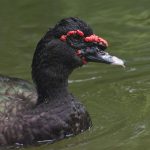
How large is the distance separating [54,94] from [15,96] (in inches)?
19.8

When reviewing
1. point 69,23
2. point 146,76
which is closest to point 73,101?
point 69,23

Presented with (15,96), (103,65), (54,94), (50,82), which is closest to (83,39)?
(50,82)

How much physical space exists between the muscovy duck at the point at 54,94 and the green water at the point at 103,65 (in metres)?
0.19

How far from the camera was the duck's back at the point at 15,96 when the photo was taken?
33.3 feet

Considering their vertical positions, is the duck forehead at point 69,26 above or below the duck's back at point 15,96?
above

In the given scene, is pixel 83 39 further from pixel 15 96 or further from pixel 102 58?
pixel 15 96

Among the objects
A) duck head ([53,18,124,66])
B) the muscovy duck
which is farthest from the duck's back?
duck head ([53,18,124,66])

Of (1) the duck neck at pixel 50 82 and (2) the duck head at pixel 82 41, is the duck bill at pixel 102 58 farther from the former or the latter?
(1) the duck neck at pixel 50 82

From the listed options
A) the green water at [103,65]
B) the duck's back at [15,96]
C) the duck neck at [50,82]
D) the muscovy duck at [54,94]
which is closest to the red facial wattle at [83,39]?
the muscovy duck at [54,94]

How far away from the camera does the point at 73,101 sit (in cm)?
1044

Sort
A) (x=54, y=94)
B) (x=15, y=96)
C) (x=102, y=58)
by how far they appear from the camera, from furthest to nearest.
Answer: (x=15, y=96) < (x=54, y=94) < (x=102, y=58)

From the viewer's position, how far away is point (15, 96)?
410 inches

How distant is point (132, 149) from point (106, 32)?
5041 millimetres

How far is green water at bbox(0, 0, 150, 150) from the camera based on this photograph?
10203 mm
